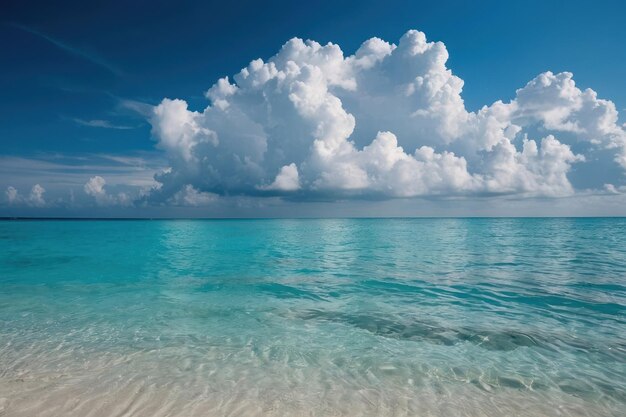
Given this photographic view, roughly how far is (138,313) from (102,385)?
666cm

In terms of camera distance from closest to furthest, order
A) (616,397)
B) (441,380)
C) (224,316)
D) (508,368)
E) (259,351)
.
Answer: (616,397), (441,380), (508,368), (259,351), (224,316)

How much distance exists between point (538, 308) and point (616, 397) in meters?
7.91

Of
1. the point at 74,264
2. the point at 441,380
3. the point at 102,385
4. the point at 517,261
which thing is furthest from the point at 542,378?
the point at 74,264

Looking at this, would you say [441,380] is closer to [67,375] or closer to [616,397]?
[616,397]

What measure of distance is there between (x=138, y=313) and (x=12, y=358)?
484cm

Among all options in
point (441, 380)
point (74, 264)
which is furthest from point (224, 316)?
point (74, 264)

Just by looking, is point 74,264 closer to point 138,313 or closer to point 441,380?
point 138,313

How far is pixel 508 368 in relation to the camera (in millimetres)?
8562

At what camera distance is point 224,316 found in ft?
43.7

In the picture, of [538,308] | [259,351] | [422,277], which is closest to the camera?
[259,351]

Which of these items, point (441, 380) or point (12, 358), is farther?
point (12, 358)

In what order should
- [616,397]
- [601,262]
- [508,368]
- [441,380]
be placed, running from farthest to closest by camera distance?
[601,262] → [508,368] → [441,380] → [616,397]

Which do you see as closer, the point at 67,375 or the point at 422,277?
the point at 67,375

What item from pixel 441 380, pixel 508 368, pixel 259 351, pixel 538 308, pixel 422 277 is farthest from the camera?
pixel 422 277
